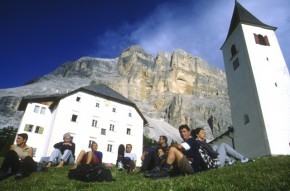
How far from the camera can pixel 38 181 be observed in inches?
352

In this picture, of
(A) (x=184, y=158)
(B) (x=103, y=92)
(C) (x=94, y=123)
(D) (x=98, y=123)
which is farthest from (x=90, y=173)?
(B) (x=103, y=92)

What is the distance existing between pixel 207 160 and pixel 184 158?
1.08 m

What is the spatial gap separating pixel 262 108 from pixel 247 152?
545 cm

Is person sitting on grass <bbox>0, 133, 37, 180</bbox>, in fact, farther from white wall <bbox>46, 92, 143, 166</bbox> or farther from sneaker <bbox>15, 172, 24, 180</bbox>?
white wall <bbox>46, 92, 143, 166</bbox>

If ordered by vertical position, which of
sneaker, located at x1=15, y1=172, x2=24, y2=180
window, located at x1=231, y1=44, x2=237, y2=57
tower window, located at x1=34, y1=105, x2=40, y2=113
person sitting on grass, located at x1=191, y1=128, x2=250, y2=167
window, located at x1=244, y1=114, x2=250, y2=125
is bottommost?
sneaker, located at x1=15, y1=172, x2=24, y2=180

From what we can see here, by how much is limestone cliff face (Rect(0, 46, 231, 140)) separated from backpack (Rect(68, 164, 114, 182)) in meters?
103

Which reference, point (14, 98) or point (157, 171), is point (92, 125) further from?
point (14, 98)

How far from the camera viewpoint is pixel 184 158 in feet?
26.0

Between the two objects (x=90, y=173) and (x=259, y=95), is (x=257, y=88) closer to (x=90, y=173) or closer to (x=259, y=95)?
(x=259, y=95)

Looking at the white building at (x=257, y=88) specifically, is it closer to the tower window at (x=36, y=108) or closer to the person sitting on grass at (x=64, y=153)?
the person sitting on grass at (x=64, y=153)

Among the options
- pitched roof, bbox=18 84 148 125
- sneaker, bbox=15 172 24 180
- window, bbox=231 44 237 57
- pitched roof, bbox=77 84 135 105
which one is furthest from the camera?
pitched roof, bbox=77 84 135 105

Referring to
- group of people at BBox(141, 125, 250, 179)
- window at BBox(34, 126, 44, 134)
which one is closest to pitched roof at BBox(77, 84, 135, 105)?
window at BBox(34, 126, 44, 134)

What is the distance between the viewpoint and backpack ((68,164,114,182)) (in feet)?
29.2

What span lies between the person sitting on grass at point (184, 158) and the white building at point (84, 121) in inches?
1304
